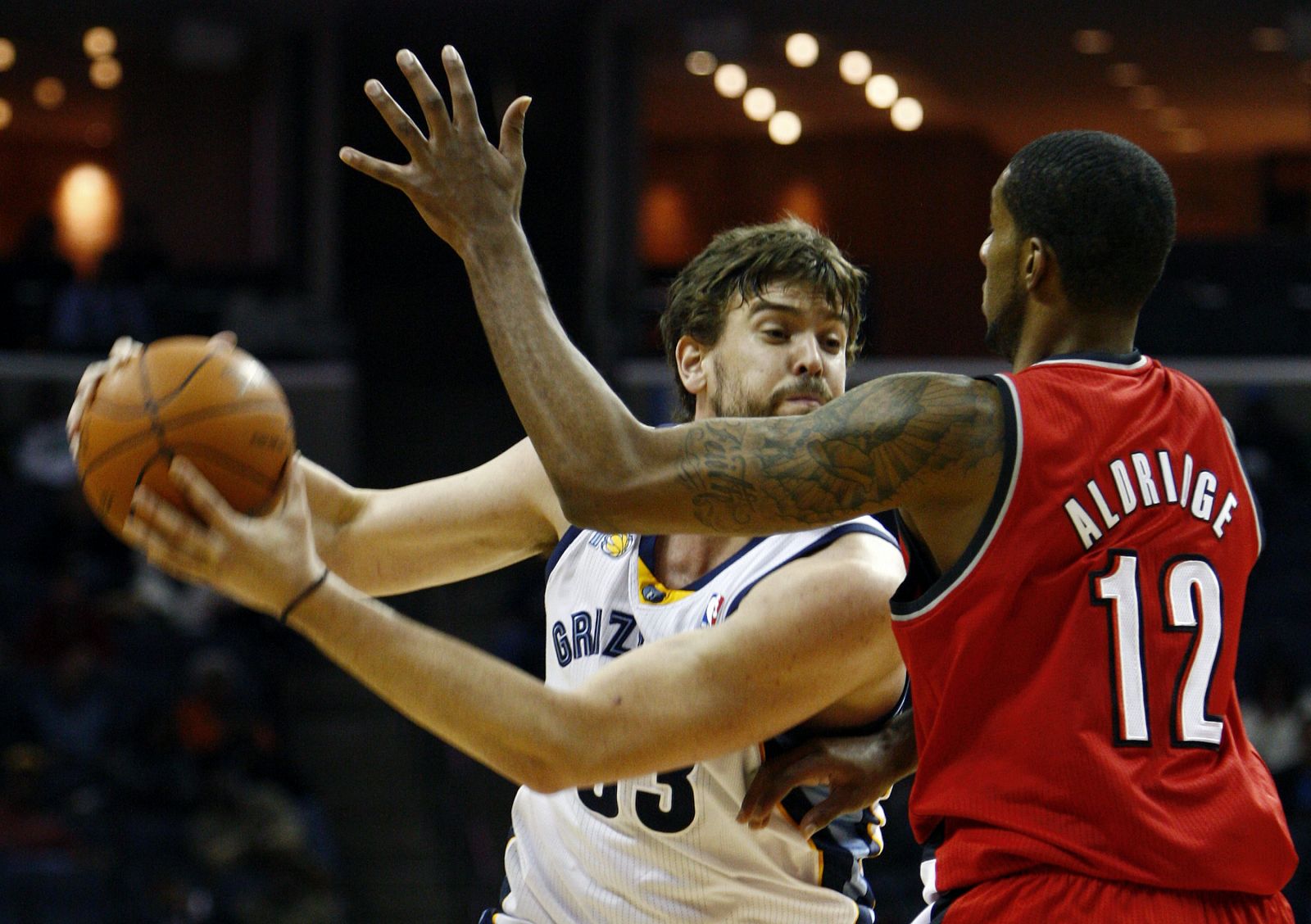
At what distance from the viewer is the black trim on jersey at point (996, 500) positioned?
227cm

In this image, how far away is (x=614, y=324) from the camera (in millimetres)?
12594

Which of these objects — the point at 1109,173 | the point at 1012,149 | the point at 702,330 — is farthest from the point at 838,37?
the point at 1109,173

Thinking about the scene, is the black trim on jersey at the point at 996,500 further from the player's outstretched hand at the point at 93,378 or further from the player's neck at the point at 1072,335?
the player's outstretched hand at the point at 93,378

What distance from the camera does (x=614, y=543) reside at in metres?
3.31

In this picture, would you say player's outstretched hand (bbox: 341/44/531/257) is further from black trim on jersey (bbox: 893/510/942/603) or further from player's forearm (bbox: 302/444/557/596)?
player's forearm (bbox: 302/444/557/596)

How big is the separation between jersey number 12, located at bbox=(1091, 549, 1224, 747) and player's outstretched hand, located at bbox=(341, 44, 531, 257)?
1003 mm

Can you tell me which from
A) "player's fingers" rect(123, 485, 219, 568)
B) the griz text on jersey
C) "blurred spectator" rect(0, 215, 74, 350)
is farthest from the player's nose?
"blurred spectator" rect(0, 215, 74, 350)

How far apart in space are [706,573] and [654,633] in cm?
17

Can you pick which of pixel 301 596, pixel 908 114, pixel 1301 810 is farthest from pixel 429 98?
pixel 908 114

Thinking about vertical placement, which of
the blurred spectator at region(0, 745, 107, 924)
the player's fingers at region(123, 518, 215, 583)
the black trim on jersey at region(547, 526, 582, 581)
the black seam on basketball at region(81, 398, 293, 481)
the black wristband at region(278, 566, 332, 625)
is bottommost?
the blurred spectator at region(0, 745, 107, 924)

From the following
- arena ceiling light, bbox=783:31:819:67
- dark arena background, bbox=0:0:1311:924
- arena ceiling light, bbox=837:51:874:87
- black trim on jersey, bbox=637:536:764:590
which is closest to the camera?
black trim on jersey, bbox=637:536:764:590

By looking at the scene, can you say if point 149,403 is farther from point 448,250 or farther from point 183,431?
point 448,250

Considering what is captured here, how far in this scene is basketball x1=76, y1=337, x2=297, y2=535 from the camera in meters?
2.46

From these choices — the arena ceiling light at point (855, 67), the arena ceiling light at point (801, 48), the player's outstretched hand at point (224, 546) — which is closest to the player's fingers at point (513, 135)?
the player's outstretched hand at point (224, 546)
